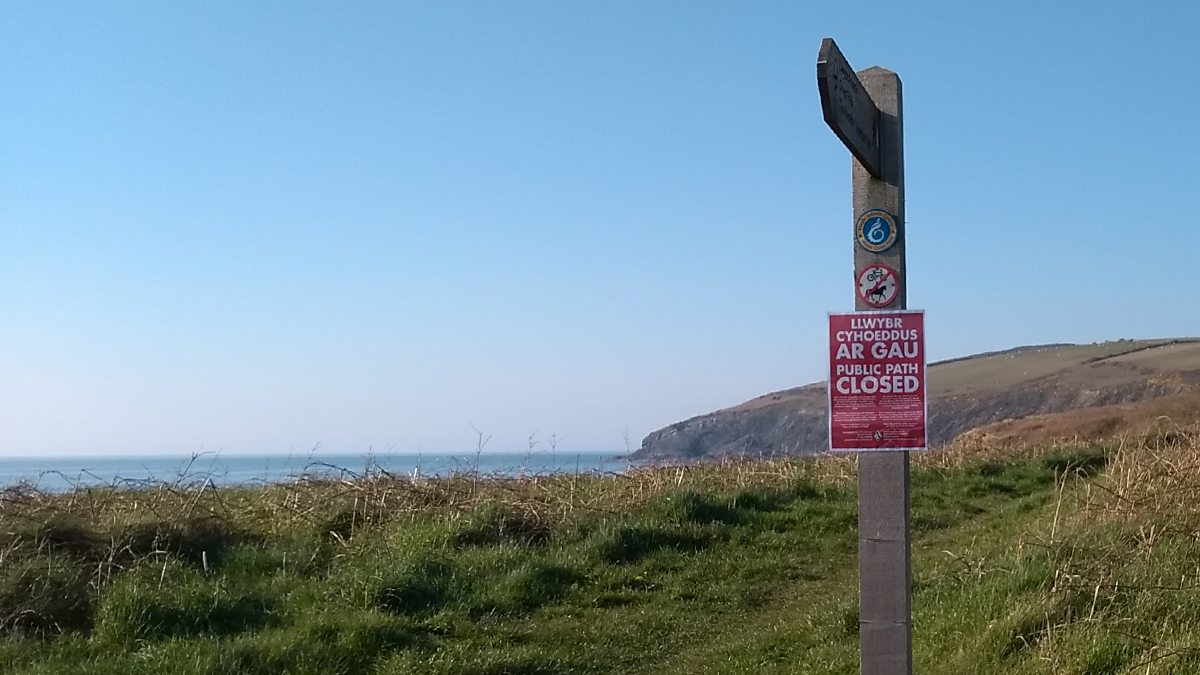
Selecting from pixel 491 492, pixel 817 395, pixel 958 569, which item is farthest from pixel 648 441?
pixel 958 569

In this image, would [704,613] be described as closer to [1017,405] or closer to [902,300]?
[902,300]

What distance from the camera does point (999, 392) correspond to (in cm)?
6862

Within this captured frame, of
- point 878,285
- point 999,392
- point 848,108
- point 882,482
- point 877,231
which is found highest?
point 999,392

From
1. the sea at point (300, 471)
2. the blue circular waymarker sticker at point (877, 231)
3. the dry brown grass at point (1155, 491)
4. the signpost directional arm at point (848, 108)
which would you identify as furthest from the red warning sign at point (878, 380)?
the sea at point (300, 471)

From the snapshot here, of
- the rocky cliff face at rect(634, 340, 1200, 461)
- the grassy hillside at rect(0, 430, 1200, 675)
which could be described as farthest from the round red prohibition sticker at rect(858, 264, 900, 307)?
the rocky cliff face at rect(634, 340, 1200, 461)

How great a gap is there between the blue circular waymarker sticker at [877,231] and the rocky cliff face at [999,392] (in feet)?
143

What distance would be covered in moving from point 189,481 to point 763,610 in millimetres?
7038

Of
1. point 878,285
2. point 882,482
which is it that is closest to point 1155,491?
point 882,482

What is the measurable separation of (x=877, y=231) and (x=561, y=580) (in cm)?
641

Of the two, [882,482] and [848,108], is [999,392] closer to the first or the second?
[882,482]

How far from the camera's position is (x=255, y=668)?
7.46 m

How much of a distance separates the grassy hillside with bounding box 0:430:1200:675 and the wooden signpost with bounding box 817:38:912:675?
Result: 1533mm

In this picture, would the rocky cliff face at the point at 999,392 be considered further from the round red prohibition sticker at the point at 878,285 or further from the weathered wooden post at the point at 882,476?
the round red prohibition sticker at the point at 878,285

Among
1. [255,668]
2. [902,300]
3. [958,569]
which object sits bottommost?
[255,668]
